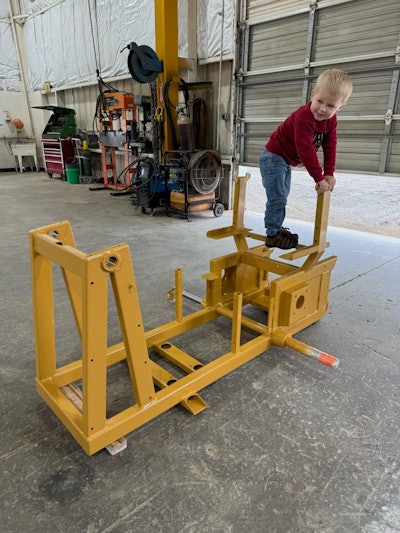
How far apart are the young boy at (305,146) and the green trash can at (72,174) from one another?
7077 millimetres

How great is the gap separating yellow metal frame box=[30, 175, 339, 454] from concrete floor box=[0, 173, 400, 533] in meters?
0.09

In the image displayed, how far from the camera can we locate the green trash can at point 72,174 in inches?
328

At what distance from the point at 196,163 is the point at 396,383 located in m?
3.76

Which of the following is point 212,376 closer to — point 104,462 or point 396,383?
point 104,462

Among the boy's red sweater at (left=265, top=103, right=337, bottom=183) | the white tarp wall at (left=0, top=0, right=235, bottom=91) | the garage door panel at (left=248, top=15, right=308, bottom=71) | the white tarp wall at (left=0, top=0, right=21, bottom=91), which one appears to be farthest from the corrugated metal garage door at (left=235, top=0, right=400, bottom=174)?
the white tarp wall at (left=0, top=0, right=21, bottom=91)

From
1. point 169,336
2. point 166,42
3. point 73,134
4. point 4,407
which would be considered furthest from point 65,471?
point 73,134

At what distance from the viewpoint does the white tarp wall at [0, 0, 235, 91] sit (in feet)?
17.4

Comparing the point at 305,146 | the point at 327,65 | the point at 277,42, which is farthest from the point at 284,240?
the point at 277,42

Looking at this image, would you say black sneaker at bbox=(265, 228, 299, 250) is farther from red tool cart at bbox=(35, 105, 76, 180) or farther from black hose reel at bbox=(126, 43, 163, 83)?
red tool cart at bbox=(35, 105, 76, 180)

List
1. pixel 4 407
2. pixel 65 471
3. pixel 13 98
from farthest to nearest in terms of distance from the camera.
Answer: pixel 13 98 → pixel 4 407 → pixel 65 471

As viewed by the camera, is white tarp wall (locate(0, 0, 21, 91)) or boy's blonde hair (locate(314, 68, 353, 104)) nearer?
boy's blonde hair (locate(314, 68, 353, 104))

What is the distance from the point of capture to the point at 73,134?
865cm

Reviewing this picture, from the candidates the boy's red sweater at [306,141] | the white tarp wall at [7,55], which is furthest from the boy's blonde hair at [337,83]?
the white tarp wall at [7,55]

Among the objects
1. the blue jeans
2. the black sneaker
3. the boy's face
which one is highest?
the boy's face
